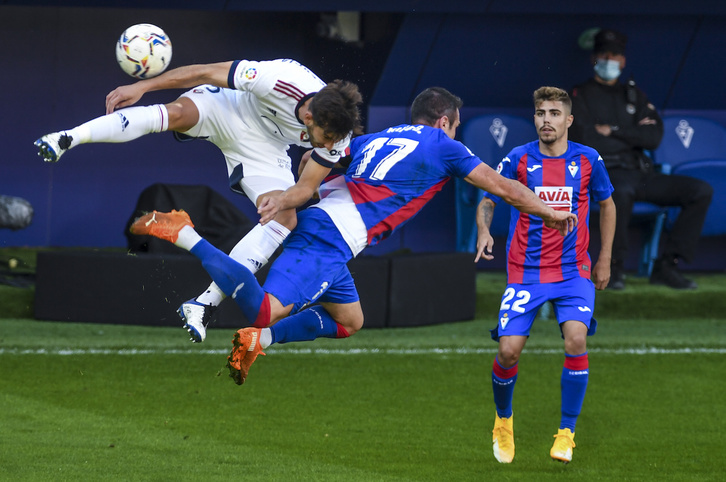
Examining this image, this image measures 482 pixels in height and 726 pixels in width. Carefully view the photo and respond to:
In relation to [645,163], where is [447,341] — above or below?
below

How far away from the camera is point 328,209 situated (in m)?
5.13

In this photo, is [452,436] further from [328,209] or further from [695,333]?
[695,333]

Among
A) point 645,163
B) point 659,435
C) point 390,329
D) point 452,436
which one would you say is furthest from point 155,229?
Answer: point 645,163

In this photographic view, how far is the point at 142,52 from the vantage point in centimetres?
512

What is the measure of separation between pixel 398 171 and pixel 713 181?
5954 mm

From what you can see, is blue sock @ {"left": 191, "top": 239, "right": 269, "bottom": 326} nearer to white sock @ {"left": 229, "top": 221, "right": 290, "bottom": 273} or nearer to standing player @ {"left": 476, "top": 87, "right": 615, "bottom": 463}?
white sock @ {"left": 229, "top": 221, "right": 290, "bottom": 273}

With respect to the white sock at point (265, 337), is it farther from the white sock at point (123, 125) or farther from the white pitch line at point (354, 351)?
the white pitch line at point (354, 351)

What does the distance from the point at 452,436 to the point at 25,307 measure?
4.13 m

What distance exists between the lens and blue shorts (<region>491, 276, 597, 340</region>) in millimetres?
5676

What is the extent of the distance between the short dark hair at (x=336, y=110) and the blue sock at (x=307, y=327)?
3.30 feet

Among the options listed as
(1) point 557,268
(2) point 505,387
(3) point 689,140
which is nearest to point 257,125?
(1) point 557,268

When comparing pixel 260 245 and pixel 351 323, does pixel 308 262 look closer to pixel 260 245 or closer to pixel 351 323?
pixel 260 245

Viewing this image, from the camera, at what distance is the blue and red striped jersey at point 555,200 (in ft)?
18.8

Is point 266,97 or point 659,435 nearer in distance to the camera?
point 266,97
